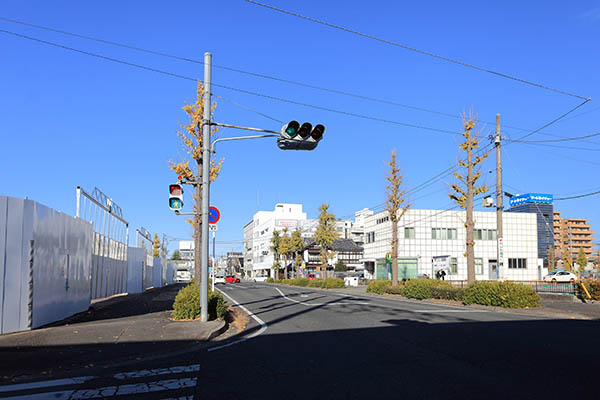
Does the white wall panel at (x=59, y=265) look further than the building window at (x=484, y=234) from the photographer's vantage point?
No

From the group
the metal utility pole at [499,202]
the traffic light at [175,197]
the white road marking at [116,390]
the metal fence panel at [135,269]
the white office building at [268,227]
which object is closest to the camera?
the white road marking at [116,390]

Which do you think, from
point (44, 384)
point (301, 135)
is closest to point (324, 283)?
point (301, 135)

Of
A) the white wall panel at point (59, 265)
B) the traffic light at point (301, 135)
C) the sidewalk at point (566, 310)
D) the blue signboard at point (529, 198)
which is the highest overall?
the blue signboard at point (529, 198)

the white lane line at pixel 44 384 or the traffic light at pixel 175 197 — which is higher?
the traffic light at pixel 175 197

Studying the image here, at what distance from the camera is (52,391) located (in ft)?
20.0

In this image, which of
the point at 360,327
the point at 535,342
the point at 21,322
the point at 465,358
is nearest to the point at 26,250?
the point at 21,322

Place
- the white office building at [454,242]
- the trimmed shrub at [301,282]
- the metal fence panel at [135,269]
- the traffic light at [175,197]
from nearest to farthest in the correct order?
the traffic light at [175,197]
the metal fence panel at [135,269]
the trimmed shrub at [301,282]
the white office building at [454,242]

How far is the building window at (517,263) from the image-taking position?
65438 millimetres

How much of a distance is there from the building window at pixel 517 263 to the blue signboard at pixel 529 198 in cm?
2487

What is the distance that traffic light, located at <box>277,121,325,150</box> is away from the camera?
39.6 feet

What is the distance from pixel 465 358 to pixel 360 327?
16.1ft

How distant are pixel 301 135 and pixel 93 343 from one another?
22.7 ft

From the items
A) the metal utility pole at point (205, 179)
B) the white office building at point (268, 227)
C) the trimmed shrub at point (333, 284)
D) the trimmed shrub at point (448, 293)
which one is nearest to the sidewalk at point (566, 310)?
the trimmed shrub at point (448, 293)

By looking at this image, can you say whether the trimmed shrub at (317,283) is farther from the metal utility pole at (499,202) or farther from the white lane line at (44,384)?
the white lane line at (44,384)
